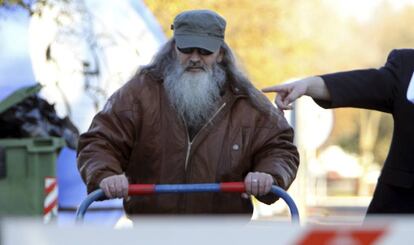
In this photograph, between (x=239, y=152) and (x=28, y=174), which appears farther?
(x=28, y=174)

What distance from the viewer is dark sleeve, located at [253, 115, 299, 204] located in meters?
5.28

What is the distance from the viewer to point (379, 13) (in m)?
84.1

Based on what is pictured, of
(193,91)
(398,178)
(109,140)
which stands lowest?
(398,178)

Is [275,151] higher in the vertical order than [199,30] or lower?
lower

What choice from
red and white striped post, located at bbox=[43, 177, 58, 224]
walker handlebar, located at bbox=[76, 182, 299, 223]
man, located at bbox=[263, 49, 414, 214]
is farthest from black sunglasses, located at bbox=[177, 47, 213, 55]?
red and white striped post, located at bbox=[43, 177, 58, 224]

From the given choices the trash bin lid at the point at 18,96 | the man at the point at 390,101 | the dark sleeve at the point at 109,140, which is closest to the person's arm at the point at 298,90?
the man at the point at 390,101

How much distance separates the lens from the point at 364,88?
16.9 ft

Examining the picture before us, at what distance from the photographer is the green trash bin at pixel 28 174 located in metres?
10.4

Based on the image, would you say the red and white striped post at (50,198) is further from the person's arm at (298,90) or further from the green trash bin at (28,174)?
the person's arm at (298,90)

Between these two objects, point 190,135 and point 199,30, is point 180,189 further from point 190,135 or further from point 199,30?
point 199,30

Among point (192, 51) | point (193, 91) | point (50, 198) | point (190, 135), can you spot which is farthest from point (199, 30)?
point (50, 198)

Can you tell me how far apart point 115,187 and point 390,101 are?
44.2 inches

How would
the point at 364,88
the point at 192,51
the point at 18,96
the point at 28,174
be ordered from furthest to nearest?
the point at 18,96 < the point at 28,174 < the point at 192,51 < the point at 364,88

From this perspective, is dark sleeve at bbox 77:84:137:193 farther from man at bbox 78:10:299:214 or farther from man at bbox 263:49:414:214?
man at bbox 263:49:414:214
